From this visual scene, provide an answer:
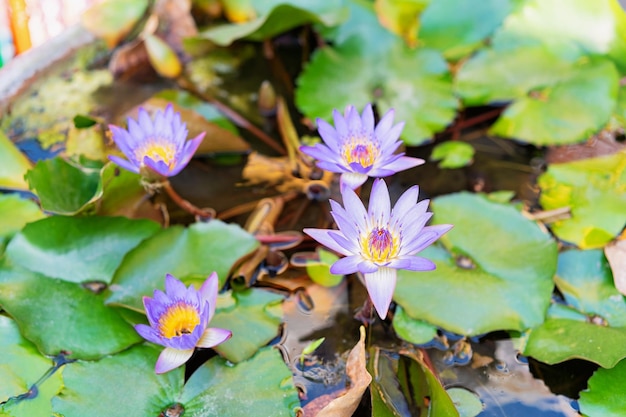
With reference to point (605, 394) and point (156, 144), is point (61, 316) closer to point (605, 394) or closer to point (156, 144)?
point (156, 144)

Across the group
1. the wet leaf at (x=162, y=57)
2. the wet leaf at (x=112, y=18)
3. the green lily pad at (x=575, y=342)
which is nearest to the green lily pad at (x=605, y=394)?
the green lily pad at (x=575, y=342)

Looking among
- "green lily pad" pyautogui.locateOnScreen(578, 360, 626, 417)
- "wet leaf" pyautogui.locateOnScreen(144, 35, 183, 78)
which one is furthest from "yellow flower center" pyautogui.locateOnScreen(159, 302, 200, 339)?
"wet leaf" pyautogui.locateOnScreen(144, 35, 183, 78)

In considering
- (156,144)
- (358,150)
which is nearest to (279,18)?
(156,144)

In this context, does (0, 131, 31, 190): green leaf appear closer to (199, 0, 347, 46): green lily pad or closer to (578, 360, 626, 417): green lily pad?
(199, 0, 347, 46): green lily pad

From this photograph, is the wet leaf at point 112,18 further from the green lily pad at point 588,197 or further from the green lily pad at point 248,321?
the green lily pad at point 588,197

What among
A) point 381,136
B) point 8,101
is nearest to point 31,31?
point 8,101
